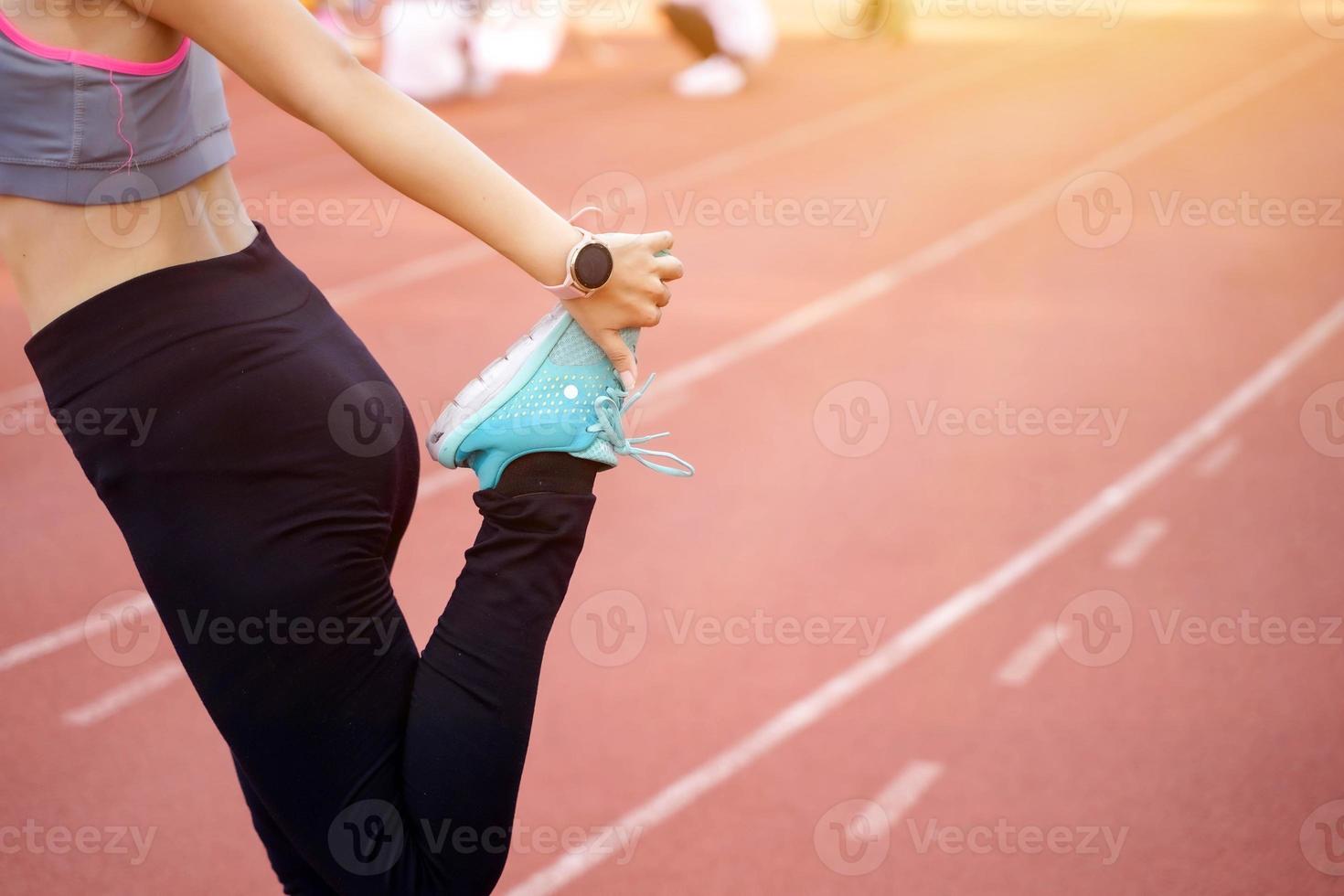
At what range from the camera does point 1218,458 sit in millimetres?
5301

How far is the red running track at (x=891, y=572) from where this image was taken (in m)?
3.12

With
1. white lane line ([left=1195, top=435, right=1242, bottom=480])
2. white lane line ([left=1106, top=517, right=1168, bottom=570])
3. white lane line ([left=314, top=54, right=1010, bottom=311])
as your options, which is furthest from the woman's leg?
white lane line ([left=314, top=54, right=1010, bottom=311])

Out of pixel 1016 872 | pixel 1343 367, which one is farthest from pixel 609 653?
pixel 1343 367

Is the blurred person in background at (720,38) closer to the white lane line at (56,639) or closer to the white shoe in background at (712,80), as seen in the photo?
the white shoe in background at (712,80)

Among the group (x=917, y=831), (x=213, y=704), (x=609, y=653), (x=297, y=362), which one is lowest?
(x=609, y=653)

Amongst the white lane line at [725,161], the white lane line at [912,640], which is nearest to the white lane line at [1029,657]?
the white lane line at [912,640]

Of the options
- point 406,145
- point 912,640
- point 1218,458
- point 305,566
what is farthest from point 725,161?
point 305,566

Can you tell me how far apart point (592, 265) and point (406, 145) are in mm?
240

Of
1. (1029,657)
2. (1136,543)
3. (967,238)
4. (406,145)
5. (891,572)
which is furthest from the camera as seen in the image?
(967,238)

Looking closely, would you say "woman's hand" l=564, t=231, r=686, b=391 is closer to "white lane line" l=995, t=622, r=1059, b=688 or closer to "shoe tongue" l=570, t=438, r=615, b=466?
"shoe tongue" l=570, t=438, r=615, b=466

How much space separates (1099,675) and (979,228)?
17.4ft

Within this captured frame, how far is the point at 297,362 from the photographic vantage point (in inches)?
57.7

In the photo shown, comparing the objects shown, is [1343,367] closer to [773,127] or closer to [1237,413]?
[1237,413]

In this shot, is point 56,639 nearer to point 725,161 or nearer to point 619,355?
point 619,355
